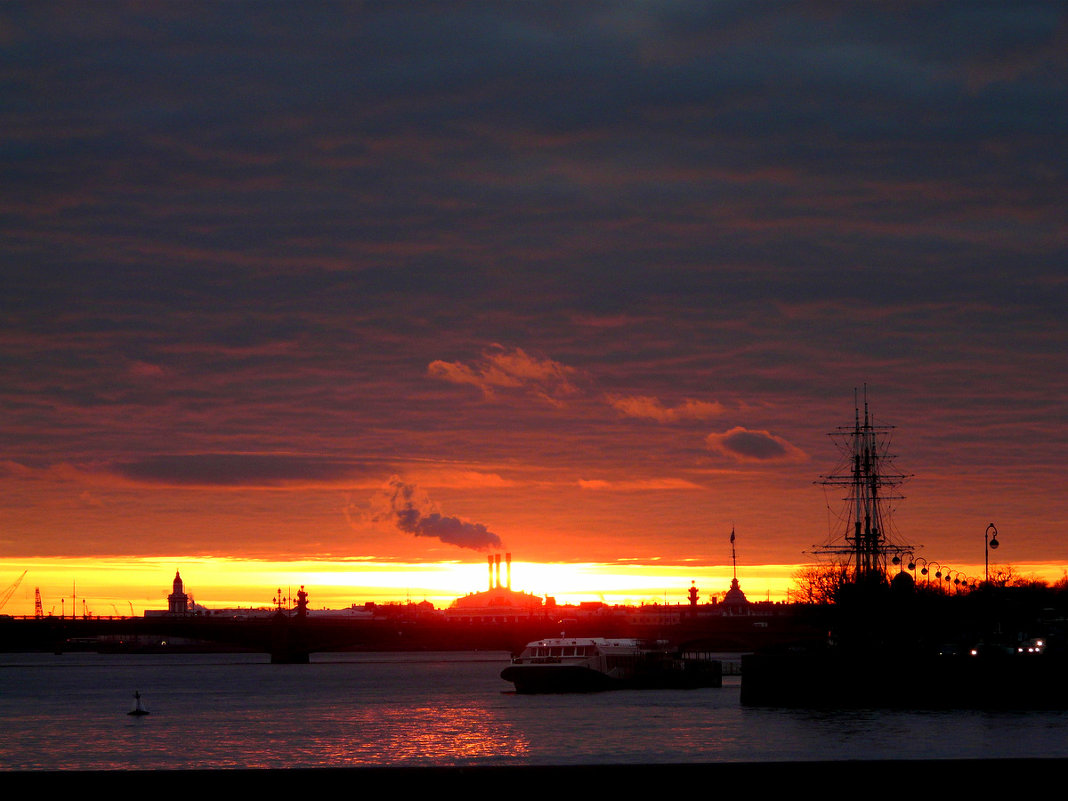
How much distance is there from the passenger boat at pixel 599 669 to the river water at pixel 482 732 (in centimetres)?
214

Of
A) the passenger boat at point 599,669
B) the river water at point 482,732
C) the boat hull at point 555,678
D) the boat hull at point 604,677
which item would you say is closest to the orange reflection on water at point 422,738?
the river water at point 482,732

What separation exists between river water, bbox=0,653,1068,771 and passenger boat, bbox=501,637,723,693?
2.14 m

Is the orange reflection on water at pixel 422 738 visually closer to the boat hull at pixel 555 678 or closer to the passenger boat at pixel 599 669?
the boat hull at pixel 555 678

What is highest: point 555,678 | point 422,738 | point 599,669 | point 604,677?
point 422,738

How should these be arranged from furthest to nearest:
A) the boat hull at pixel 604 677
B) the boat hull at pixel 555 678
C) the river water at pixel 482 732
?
1. the boat hull at pixel 604 677
2. the boat hull at pixel 555 678
3. the river water at pixel 482 732

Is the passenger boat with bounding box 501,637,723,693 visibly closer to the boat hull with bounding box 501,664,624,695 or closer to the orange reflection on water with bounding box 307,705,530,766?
the boat hull with bounding box 501,664,624,695

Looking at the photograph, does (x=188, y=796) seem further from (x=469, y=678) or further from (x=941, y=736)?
(x=469, y=678)

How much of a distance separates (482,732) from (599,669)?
5234cm

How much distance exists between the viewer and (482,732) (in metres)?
82.8

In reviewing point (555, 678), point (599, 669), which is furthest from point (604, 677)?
point (555, 678)

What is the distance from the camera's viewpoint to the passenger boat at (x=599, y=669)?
131125 mm

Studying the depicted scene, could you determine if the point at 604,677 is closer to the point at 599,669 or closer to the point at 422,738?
the point at 599,669

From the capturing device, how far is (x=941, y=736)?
2867 inches

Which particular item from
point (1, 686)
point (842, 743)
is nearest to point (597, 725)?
point (842, 743)
